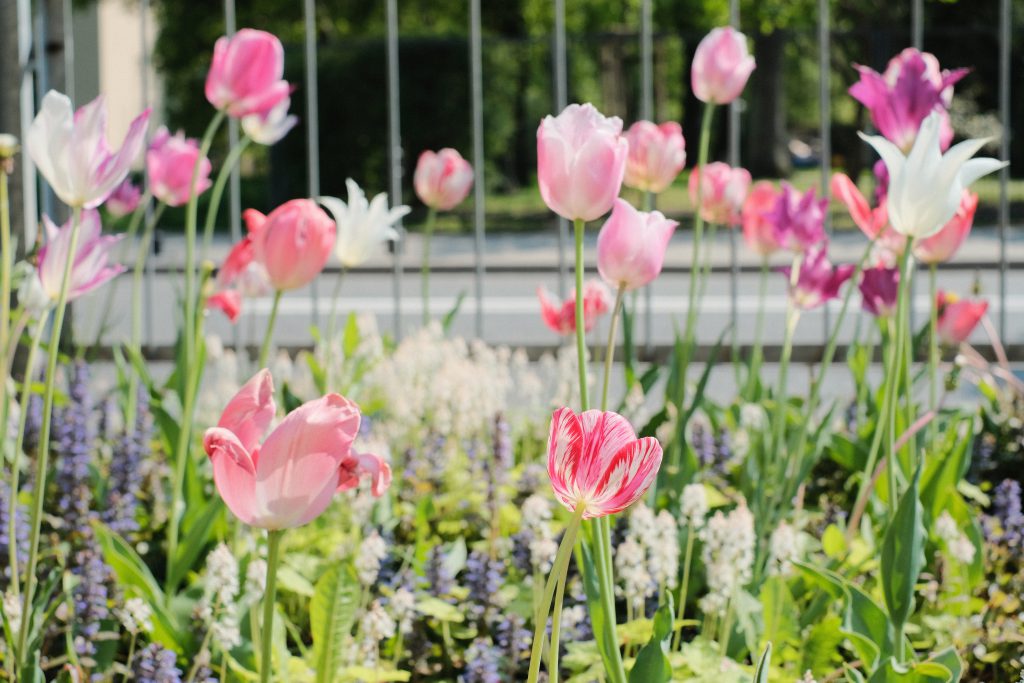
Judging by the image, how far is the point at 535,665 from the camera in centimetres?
92

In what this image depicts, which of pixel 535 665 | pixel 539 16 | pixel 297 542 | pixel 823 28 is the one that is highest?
pixel 539 16

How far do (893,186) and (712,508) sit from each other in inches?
27.9

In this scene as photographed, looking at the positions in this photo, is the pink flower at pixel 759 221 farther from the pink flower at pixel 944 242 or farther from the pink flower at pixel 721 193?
the pink flower at pixel 944 242

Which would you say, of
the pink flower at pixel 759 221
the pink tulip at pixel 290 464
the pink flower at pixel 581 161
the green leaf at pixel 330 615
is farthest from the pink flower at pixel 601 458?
the pink flower at pixel 759 221

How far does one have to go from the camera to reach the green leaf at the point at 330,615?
122 centimetres

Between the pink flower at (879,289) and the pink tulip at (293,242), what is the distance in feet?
2.61

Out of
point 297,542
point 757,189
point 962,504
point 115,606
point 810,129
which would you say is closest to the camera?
point 115,606

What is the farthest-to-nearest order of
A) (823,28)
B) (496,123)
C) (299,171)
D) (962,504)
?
(299,171) < (496,123) < (823,28) < (962,504)

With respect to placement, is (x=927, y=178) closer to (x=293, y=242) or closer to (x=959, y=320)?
(x=293, y=242)

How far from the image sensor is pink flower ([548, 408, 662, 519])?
87 cm

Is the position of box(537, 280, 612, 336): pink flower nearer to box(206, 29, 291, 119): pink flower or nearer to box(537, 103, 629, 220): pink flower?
box(206, 29, 291, 119): pink flower

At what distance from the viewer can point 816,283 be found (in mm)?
1880

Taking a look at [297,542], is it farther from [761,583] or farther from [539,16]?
[539,16]

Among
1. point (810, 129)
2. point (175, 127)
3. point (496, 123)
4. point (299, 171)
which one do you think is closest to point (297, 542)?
point (496, 123)
